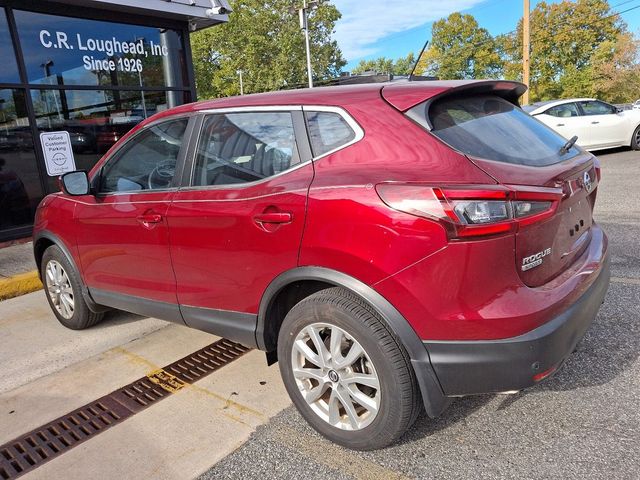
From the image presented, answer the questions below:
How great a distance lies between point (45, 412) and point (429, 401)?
230cm

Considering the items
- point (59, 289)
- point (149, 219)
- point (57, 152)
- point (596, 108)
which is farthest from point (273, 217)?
point (596, 108)

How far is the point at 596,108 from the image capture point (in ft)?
40.4

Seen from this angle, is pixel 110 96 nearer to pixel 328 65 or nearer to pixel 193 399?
pixel 193 399

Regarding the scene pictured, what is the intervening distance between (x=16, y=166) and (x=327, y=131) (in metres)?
6.33

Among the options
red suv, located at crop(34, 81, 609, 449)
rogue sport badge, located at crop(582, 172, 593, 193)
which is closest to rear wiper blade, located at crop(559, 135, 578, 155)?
red suv, located at crop(34, 81, 609, 449)

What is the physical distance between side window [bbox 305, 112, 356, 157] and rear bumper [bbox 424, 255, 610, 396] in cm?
101

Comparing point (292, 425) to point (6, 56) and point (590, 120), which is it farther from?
point (590, 120)

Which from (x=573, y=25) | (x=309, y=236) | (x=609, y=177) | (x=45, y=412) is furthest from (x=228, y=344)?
(x=573, y=25)

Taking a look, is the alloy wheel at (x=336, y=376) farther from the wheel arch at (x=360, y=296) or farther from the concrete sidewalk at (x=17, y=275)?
the concrete sidewalk at (x=17, y=275)

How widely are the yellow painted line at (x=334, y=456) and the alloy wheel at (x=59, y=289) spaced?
95.0 inches

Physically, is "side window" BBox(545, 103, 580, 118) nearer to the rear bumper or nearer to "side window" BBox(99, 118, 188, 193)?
"side window" BBox(99, 118, 188, 193)

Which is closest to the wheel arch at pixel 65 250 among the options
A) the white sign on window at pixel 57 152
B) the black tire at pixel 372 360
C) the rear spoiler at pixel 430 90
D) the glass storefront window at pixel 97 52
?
the black tire at pixel 372 360

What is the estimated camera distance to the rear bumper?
6.51ft

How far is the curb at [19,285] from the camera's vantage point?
201 inches
